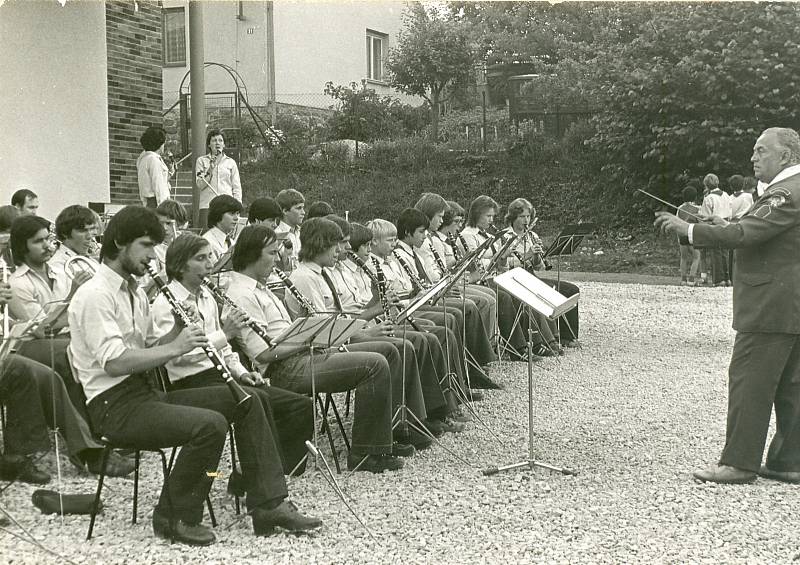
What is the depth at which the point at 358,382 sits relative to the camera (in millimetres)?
5742

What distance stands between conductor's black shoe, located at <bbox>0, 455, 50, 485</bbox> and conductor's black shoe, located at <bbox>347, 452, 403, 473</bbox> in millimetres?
1774

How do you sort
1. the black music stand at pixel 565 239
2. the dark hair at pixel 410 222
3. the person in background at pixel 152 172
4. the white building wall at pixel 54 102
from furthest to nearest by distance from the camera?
the person in background at pixel 152 172 → the white building wall at pixel 54 102 → the black music stand at pixel 565 239 → the dark hair at pixel 410 222

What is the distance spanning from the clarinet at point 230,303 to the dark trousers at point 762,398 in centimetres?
279

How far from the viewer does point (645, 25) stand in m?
21.2

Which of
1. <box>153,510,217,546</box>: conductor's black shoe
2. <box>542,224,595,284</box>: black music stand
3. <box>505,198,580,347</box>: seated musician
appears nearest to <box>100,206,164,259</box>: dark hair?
<box>153,510,217,546</box>: conductor's black shoe

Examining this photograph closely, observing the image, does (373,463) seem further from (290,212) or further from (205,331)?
(290,212)

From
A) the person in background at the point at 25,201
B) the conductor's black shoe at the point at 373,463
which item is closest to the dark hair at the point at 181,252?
the conductor's black shoe at the point at 373,463

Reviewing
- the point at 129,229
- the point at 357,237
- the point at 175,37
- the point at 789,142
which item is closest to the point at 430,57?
the point at 175,37

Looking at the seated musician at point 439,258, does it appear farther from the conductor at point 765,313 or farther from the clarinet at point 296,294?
the conductor at point 765,313

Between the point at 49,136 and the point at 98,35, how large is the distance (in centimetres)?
157

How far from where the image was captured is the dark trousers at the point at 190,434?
4457 millimetres

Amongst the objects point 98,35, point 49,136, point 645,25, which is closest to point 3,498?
point 49,136

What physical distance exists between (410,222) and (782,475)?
12.8ft

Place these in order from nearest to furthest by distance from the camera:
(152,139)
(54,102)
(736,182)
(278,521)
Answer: (278,521) → (54,102) → (152,139) → (736,182)
